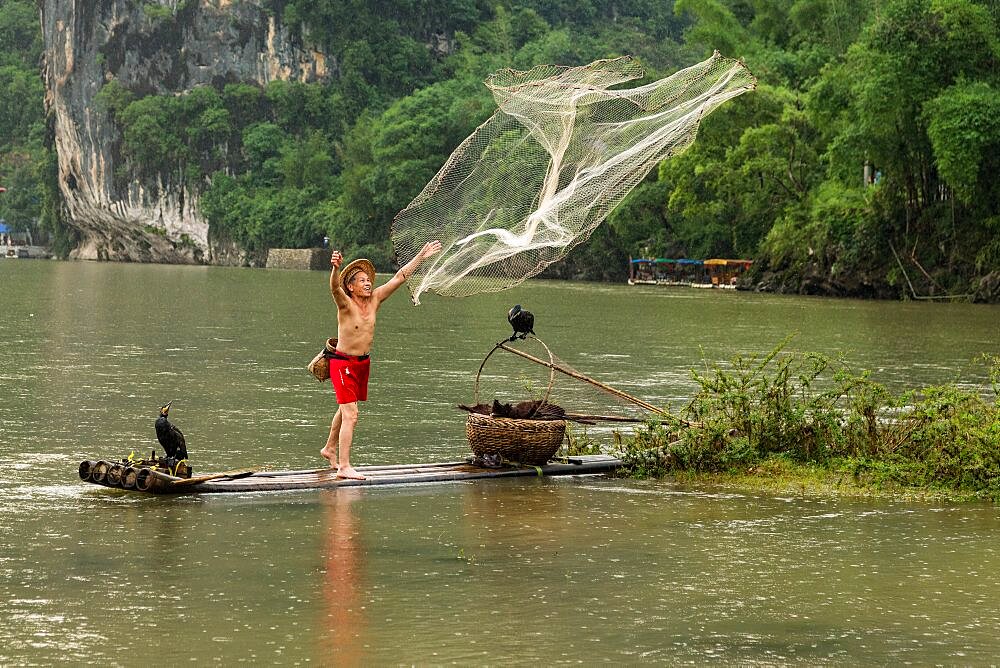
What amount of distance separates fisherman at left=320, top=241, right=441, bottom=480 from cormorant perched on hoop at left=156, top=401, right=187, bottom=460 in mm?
1108

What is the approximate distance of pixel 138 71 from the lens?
129625 millimetres

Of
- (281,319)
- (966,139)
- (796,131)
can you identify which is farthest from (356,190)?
(281,319)

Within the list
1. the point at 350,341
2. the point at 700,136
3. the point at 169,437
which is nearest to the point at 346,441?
the point at 350,341

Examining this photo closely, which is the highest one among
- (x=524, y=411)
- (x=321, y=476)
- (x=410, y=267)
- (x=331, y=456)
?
(x=410, y=267)

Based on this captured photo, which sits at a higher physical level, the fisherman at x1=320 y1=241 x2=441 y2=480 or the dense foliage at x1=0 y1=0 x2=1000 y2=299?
the dense foliage at x1=0 y1=0 x2=1000 y2=299

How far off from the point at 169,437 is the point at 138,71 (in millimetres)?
122997

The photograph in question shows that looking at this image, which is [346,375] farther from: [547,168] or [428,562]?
[547,168]

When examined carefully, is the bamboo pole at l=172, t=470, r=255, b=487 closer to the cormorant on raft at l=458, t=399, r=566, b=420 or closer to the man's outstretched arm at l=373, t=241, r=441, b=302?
the man's outstretched arm at l=373, t=241, r=441, b=302

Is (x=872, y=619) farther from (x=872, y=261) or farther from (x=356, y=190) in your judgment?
(x=356, y=190)

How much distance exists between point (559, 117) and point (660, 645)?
269 inches

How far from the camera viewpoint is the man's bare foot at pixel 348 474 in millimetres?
11867

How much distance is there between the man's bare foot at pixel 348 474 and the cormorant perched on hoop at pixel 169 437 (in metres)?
1.14

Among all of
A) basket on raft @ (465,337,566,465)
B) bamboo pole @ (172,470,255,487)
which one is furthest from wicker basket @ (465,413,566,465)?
bamboo pole @ (172,470,255,487)

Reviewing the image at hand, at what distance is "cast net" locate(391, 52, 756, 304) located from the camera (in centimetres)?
1319
